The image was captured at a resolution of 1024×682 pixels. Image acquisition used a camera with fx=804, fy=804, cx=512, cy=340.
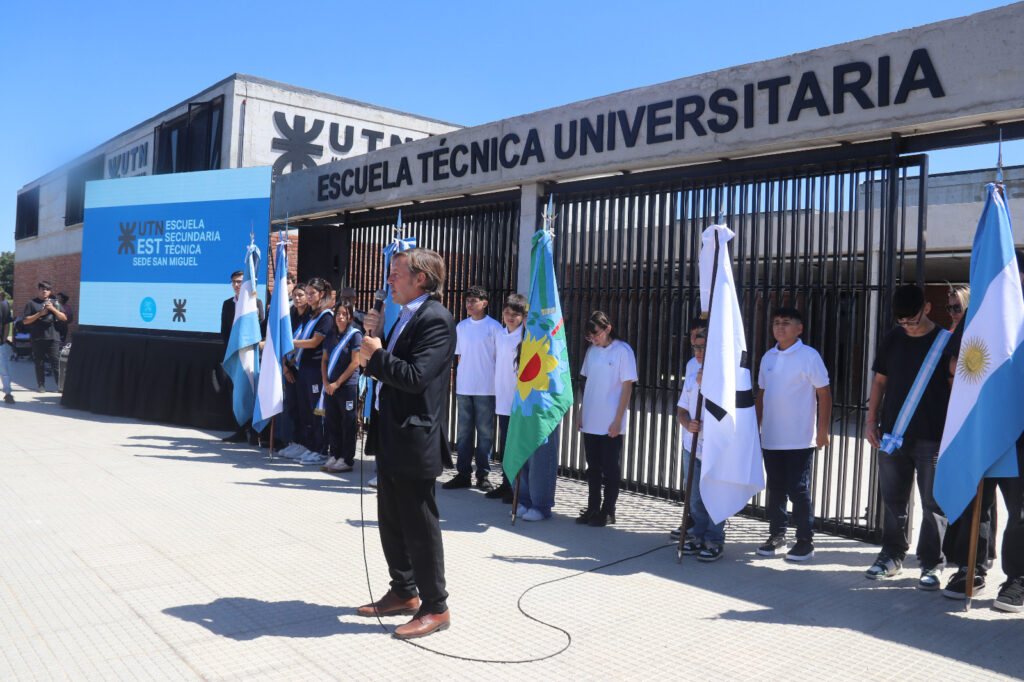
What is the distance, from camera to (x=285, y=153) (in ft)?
50.0

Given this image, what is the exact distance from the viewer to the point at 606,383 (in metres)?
6.41

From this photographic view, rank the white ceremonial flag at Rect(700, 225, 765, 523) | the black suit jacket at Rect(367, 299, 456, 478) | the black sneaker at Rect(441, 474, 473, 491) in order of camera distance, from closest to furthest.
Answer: the black suit jacket at Rect(367, 299, 456, 478)
the white ceremonial flag at Rect(700, 225, 765, 523)
the black sneaker at Rect(441, 474, 473, 491)

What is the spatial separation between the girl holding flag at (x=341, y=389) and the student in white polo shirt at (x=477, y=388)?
3.93 ft

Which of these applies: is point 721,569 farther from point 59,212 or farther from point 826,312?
point 59,212

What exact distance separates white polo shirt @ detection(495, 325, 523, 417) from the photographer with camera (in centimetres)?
955

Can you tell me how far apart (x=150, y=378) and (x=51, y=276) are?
1505cm

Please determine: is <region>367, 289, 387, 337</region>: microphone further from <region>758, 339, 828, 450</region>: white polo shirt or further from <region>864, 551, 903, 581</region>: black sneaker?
<region>864, 551, 903, 581</region>: black sneaker

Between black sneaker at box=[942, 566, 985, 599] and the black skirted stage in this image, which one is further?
the black skirted stage

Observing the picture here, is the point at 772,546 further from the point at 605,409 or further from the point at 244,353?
the point at 244,353

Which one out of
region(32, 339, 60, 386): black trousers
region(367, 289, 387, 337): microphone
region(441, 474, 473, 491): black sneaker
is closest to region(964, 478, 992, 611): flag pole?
region(367, 289, 387, 337): microphone

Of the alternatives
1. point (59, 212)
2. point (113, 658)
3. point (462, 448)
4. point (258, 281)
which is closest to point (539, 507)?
point (462, 448)

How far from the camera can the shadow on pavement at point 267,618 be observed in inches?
156

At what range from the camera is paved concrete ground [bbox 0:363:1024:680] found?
144 inches

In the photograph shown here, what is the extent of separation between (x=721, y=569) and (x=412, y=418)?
2639 millimetres
